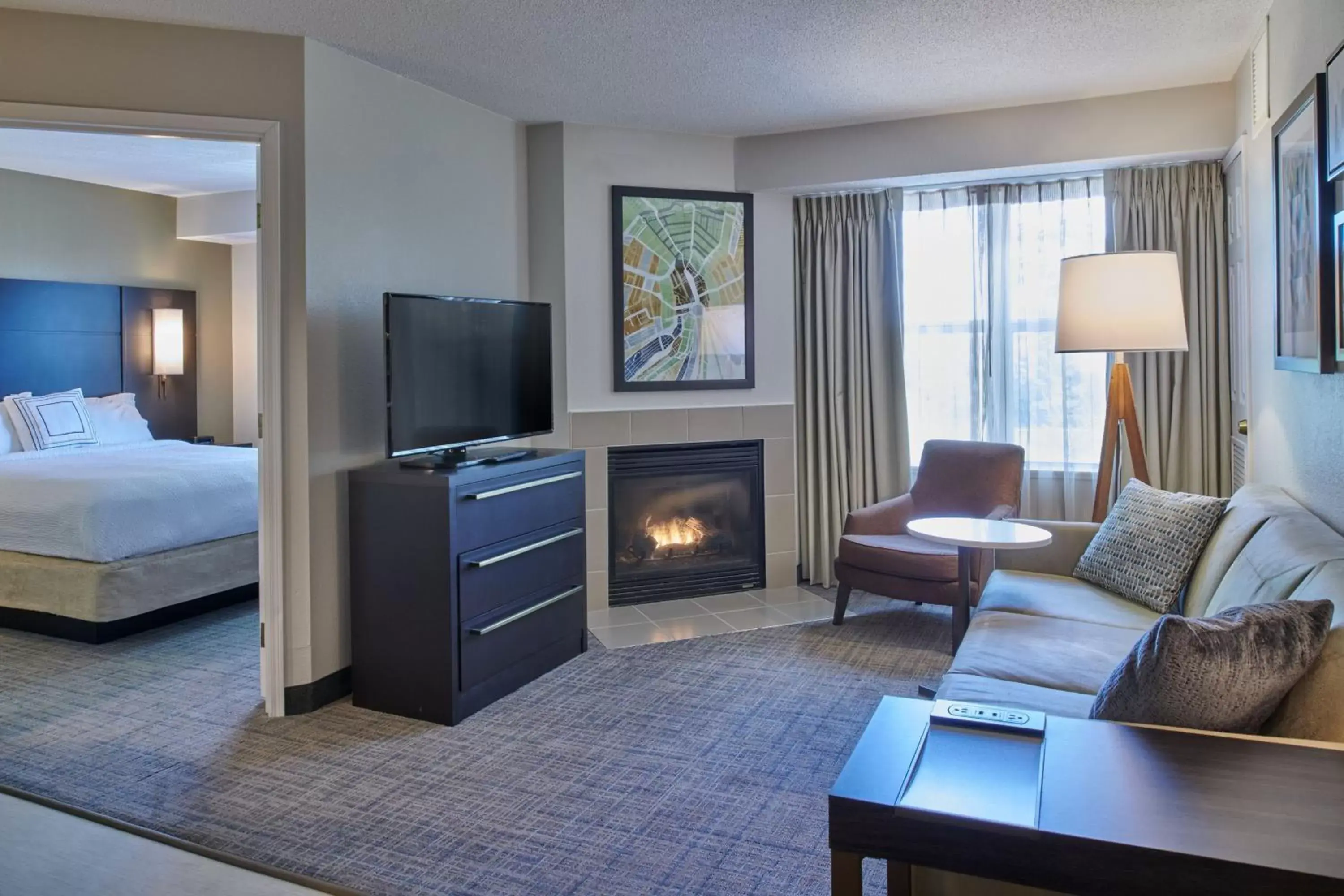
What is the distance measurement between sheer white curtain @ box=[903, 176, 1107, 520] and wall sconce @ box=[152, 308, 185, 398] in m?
5.40

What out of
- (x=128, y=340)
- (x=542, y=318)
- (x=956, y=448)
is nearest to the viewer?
(x=542, y=318)

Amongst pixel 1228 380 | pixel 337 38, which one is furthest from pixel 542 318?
pixel 1228 380

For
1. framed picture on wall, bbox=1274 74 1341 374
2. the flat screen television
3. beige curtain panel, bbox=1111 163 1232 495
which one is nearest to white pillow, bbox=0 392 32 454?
the flat screen television

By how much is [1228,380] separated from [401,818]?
408 cm

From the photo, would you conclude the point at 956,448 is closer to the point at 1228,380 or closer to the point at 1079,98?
the point at 1228,380

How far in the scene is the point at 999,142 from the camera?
14.8ft

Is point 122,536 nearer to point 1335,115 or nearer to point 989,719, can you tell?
point 989,719

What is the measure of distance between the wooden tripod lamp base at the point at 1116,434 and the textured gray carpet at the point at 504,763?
0.93 meters

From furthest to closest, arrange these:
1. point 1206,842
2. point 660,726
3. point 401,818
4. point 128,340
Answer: point 128,340 < point 660,726 < point 401,818 < point 1206,842

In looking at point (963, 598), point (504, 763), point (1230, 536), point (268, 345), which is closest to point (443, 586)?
point (504, 763)

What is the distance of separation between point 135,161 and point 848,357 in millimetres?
4581

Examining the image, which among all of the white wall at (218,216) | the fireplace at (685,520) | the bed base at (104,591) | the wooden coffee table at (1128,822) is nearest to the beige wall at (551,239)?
the fireplace at (685,520)

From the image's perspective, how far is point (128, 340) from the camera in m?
6.79

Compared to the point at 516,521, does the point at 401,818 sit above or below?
below
